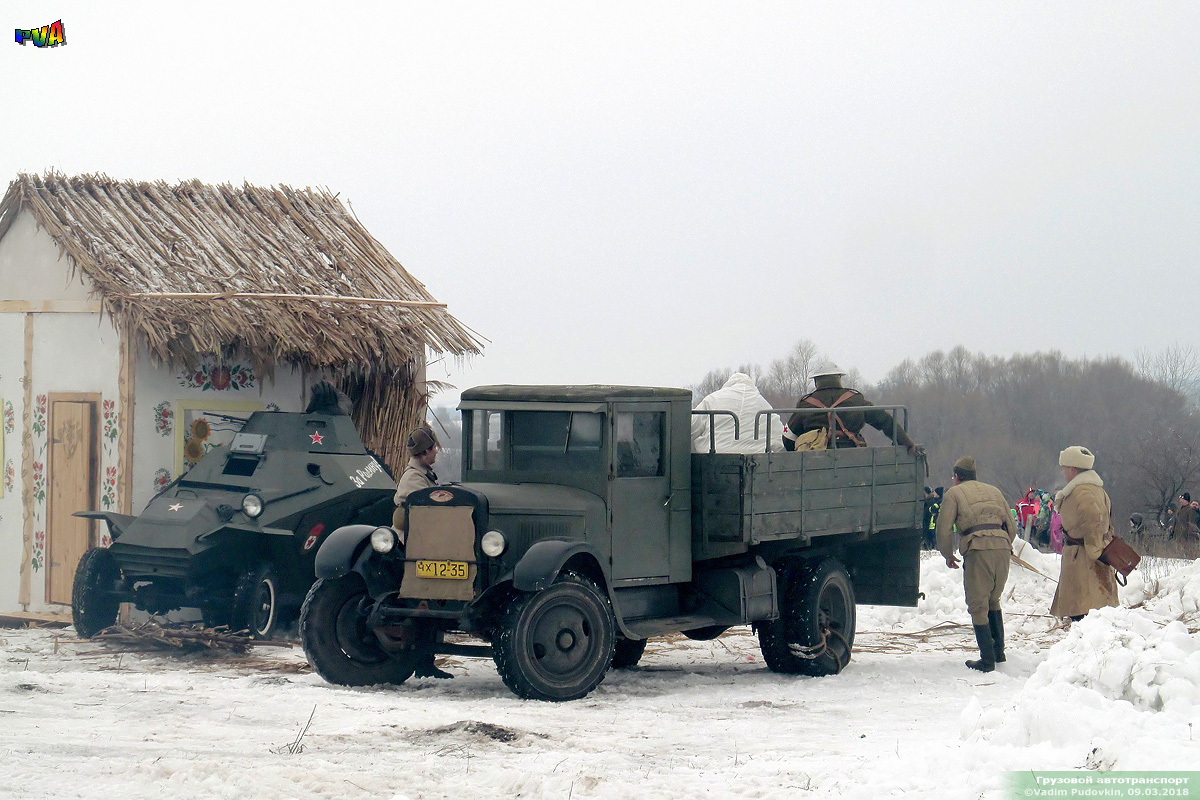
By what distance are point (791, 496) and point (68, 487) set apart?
7.82 m

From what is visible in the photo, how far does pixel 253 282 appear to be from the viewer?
15.3m

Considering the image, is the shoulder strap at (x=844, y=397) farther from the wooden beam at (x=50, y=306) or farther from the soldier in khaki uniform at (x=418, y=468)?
the wooden beam at (x=50, y=306)

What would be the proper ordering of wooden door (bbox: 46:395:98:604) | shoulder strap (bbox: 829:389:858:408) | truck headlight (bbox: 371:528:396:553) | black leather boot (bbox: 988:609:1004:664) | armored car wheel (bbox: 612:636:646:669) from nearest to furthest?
truck headlight (bbox: 371:528:396:553)
black leather boot (bbox: 988:609:1004:664)
armored car wheel (bbox: 612:636:646:669)
shoulder strap (bbox: 829:389:858:408)
wooden door (bbox: 46:395:98:604)

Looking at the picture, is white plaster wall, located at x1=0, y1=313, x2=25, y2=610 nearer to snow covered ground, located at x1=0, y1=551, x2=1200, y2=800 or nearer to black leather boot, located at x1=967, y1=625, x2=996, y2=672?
snow covered ground, located at x1=0, y1=551, x2=1200, y2=800

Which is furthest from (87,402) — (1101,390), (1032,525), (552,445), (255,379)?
(1101,390)

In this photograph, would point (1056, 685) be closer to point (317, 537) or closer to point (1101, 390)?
point (317, 537)

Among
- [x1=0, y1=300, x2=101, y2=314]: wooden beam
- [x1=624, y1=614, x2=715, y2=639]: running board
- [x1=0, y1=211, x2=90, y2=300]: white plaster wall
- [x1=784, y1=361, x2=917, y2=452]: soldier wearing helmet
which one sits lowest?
[x1=624, y1=614, x2=715, y2=639]: running board

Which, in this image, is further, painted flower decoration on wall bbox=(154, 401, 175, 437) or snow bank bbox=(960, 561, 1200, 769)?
painted flower decoration on wall bbox=(154, 401, 175, 437)

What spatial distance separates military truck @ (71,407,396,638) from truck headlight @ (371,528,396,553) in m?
2.98

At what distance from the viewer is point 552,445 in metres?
10.6

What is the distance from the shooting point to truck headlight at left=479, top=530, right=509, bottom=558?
966cm

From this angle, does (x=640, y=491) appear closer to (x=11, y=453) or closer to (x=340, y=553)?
(x=340, y=553)

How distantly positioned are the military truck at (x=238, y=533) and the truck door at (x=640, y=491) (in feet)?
12.6

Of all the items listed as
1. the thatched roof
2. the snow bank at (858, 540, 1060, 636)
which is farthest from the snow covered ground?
the thatched roof
